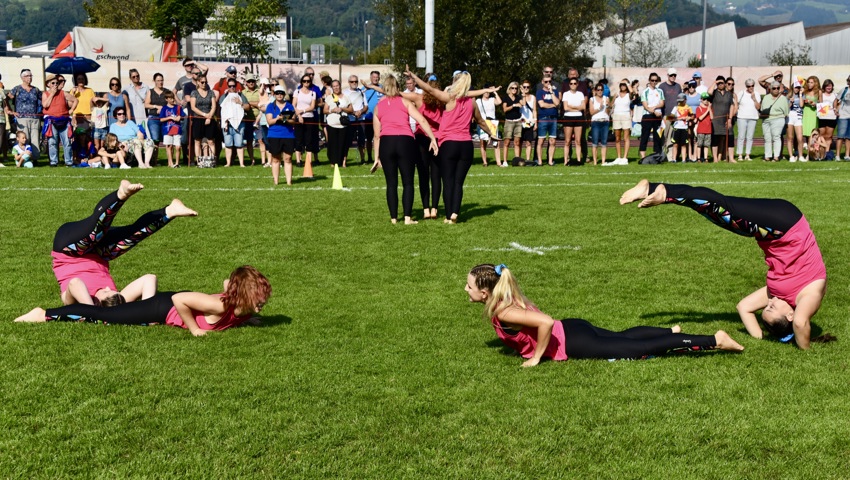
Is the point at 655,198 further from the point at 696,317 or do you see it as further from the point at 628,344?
the point at 696,317

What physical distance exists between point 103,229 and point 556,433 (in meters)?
4.43

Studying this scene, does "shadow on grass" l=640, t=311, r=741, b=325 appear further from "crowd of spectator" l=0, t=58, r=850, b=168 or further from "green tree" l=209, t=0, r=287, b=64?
"green tree" l=209, t=0, r=287, b=64

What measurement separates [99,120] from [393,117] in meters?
10.7

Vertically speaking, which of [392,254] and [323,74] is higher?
[323,74]

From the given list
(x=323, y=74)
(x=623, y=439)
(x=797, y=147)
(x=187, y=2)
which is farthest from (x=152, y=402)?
(x=187, y=2)

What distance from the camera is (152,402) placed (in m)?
5.76

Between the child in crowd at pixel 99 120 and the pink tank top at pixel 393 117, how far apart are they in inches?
407

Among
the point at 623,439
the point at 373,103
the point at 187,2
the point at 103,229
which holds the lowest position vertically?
the point at 623,439

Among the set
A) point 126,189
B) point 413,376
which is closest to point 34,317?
point 126,189

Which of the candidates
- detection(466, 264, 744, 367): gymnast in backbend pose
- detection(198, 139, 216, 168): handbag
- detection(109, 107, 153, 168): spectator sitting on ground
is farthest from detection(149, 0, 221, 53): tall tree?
detection(466, 264, 744, 367): gymnast in backbend pose

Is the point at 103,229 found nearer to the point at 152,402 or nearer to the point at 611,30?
the point at 152,402

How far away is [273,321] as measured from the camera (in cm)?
781

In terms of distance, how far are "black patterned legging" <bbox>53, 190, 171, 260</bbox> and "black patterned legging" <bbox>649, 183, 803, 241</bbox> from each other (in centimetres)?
418

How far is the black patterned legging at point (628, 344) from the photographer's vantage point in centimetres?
661
